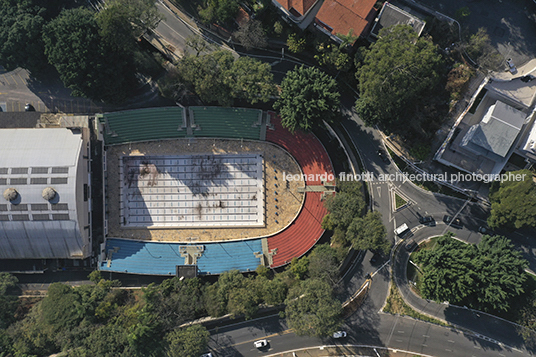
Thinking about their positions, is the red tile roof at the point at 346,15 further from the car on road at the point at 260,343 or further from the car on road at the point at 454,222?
the car on road at the point at 260,343

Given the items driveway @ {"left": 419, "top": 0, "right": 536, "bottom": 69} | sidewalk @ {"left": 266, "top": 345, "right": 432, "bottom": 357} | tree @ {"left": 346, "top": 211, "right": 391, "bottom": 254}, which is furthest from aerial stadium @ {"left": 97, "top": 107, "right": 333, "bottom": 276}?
driveway @ {"left": 419, "top": 0, "right": 536, "bottom": 69}

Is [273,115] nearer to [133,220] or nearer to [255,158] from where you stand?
[255,158]

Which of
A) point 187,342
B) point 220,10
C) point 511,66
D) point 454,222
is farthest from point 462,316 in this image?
point 220,10

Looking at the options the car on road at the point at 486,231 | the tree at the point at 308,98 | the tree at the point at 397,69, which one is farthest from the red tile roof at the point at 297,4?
the car on road at the point at 486,231

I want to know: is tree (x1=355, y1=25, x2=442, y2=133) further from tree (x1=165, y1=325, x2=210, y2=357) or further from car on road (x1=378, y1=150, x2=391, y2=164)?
tree (x1=165, y1=325, x2=210, y2=357)

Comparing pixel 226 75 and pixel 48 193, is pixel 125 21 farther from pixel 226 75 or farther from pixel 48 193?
pixel 48 193
